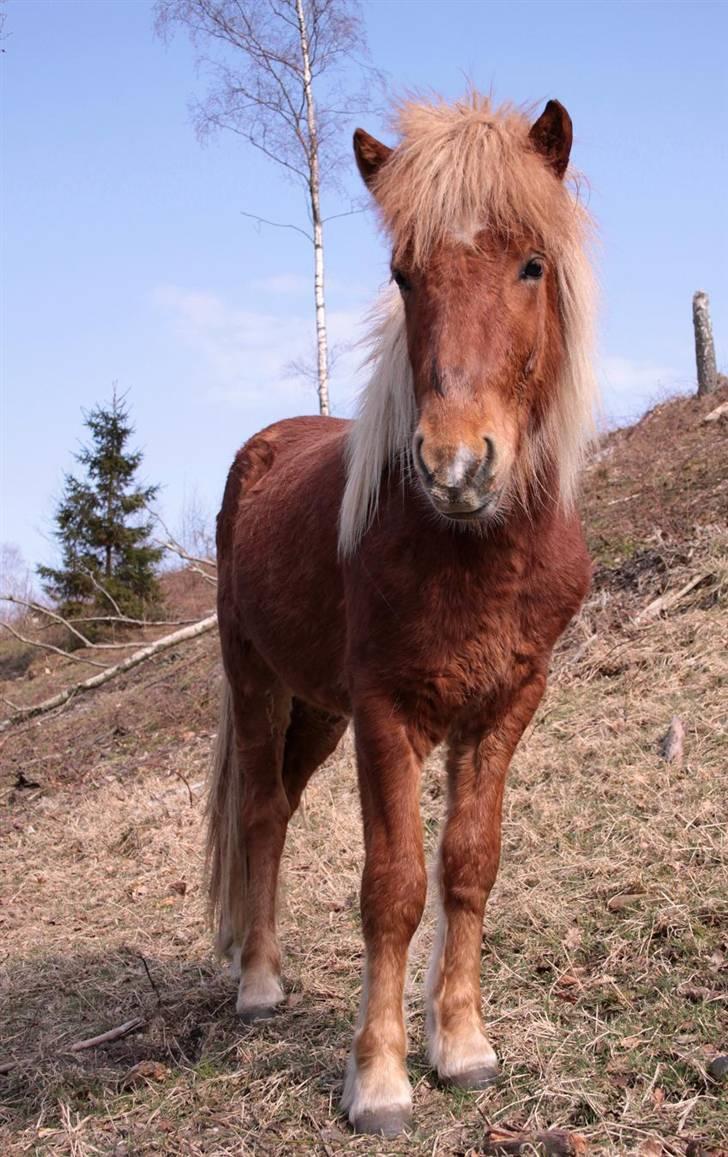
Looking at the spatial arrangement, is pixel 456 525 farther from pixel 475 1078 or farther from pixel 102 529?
pixel 102 529

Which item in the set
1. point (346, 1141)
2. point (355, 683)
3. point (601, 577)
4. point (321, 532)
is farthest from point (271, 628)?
point (601, 577)

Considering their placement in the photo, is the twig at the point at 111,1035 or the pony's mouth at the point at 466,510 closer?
the pony's mouth at the point at 466,510

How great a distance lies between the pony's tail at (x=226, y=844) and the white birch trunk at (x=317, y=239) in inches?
391

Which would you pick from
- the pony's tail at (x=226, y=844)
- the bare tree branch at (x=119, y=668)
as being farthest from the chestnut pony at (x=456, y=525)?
the bare tree branch at (x=119, y=668)

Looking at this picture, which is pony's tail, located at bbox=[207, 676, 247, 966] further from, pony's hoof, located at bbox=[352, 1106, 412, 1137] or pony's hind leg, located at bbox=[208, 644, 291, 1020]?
pony's hoof, located at bbox=[352, 1106, 412, 1137]

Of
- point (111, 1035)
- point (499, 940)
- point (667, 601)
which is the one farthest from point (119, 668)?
point (499, 940)

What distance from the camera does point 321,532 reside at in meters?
3.39

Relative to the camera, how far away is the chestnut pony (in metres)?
2.50

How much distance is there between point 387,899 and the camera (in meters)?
2.72

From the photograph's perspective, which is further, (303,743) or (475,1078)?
(303,743)

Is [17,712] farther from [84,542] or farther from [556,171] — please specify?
[556,171]

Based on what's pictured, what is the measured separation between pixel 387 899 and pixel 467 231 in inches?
66.9

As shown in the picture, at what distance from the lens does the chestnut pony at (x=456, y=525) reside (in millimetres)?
2502

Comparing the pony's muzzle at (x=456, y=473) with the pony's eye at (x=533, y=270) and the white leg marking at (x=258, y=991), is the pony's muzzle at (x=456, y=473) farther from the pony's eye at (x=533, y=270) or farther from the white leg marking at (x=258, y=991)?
the white leg marking at (x=258, y=991)
